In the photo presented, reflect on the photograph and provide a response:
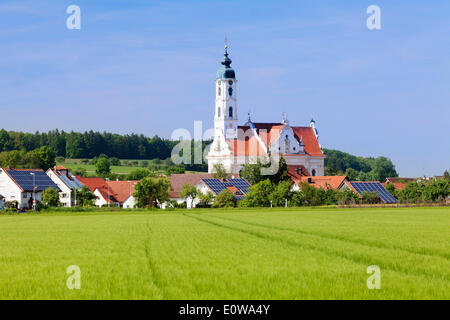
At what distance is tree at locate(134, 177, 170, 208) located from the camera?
281ft

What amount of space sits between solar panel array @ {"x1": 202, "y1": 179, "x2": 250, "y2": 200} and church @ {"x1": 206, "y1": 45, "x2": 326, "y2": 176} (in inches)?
914

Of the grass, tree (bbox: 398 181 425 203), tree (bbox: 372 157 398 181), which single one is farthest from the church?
the grass

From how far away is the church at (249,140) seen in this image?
127188 mm

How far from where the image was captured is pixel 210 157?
5138 inches

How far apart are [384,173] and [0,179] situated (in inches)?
4778

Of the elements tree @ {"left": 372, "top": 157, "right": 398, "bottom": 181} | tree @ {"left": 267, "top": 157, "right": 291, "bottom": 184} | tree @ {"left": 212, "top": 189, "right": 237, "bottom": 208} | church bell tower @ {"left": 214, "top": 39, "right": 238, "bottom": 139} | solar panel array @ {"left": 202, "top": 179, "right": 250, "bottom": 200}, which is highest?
church bell tower @ {"left": 214, "top": 39, "right": 238, "bottom": 139}

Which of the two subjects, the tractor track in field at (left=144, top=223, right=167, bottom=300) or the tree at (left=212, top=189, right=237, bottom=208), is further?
the tree at (left=212, top=189, right=237, bottom=208)

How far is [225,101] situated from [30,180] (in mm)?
48317

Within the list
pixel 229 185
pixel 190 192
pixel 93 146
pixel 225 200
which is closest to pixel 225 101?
pixel 229 185

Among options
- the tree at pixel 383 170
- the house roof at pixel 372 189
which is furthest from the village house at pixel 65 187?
the tree at pixel 383 170

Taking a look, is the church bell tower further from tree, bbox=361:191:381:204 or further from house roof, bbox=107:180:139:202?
tree, bbox=361:191:381:204

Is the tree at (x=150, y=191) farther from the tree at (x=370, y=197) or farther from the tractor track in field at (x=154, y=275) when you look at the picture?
the tractor track in field at (x=154, y=275)

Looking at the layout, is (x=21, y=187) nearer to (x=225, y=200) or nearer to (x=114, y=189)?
(x=114, y=189)
